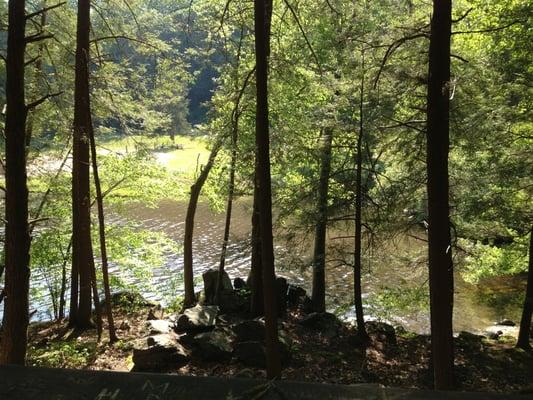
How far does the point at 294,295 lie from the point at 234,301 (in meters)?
2.44

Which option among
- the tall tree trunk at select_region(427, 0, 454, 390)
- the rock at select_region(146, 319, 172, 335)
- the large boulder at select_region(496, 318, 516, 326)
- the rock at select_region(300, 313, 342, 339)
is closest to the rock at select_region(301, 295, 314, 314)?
the rock at select_region(300, 313, 342, 339)

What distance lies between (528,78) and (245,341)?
8226 mm

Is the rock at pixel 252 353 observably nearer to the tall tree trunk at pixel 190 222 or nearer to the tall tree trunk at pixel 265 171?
the tall tree trunk at pixel 265 171

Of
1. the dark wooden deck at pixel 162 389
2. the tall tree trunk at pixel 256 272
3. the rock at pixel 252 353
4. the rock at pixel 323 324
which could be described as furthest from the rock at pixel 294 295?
the dark wooden deck at pixel 162 389

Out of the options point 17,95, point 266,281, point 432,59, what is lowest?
point 266,281

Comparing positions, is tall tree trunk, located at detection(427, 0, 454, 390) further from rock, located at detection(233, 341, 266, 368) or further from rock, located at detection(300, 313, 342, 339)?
rock, located at detection(300, 313, 342, 339)

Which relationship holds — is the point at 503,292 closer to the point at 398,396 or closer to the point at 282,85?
the point at 282,85

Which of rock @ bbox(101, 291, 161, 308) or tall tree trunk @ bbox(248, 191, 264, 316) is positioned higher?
tall tree trunk @ bbox(248, 191, 264, 316)

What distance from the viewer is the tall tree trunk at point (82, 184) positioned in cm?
1070

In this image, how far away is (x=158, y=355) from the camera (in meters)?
9.59

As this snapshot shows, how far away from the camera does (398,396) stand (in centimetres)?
273

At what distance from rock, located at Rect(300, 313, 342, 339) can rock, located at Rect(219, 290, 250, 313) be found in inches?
65.7

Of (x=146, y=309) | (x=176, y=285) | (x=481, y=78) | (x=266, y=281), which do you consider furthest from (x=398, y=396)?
(x=176, y=285)

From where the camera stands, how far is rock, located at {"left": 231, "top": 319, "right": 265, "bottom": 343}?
10695mm
